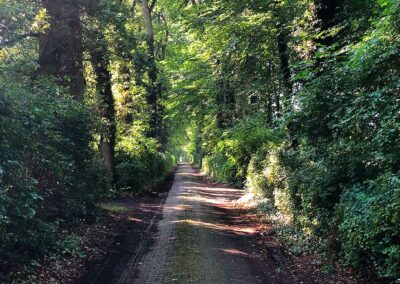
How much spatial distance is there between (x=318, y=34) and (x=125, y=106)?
13.3 meters

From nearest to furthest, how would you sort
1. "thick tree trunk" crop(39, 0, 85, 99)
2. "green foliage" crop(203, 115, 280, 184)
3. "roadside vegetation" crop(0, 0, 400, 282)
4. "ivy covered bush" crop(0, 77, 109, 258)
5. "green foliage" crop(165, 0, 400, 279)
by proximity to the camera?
1. "green foliage" crop(165, 0, 400, 279)
2. "roadside vegetation" crop(0, 0, 400, 282)
3. "ivy covered bush" crop(0, 77, 109, 258)
4. "thick tree trunk" crop(39, 0, 85, 99)
5. "green foliage" crop(203, 115, 280, 184)

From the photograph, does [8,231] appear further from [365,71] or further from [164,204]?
[164,204]

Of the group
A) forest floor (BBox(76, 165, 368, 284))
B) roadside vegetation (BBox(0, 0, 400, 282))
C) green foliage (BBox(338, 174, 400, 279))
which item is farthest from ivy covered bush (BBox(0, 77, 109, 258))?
green foliage (BBox(338, 174, 400, 279))

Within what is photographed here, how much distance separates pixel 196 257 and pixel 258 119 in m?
12.9

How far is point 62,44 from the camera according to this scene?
43.9 ft

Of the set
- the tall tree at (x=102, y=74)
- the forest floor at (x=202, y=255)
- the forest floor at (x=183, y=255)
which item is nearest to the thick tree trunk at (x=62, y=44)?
the tall tree at (x=102, y=74)

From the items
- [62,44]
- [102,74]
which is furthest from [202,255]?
[102,74]

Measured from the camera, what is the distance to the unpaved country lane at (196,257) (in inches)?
305

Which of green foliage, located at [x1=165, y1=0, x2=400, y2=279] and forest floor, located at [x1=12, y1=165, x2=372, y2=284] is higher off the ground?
green foliage, located at [x1=165, y1=0, x2=400, y2=279]

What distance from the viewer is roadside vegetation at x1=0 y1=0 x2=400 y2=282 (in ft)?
22.6

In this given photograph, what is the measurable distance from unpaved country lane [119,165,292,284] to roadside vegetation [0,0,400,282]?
160 cm

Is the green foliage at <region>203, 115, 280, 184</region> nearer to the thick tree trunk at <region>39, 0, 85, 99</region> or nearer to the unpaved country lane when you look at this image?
the unpaved country lane

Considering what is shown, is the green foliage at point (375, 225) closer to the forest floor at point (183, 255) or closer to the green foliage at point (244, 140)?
the forest floor at point (183, 255)

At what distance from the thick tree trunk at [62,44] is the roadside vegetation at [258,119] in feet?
0.12
